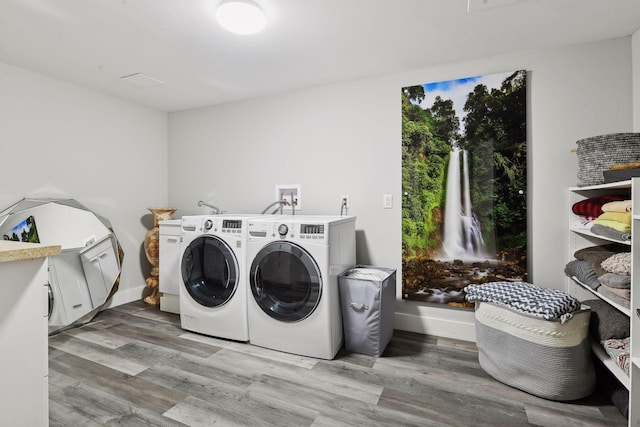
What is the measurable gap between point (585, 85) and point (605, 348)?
171 centimetres

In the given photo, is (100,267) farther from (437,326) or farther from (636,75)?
(636,75)

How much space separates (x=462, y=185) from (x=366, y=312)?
1.23 meters

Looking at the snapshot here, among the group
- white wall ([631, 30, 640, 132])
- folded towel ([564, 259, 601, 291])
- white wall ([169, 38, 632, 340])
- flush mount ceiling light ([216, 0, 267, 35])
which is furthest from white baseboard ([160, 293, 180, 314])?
white wall ([631, 30, 640, 132])

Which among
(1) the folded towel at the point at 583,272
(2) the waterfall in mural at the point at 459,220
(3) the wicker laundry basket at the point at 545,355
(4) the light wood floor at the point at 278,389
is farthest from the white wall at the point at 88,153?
(1) the folded towel at the point at 583,272

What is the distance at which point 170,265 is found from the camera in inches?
124

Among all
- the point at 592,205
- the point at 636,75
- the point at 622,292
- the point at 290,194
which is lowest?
the point at 622,292

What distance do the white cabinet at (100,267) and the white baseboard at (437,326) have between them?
2.69 metres

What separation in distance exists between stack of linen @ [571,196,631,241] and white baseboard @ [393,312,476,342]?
42.1 inches

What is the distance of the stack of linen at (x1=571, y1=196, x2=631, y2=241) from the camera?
1.58 meters

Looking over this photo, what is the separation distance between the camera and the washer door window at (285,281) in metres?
2.21

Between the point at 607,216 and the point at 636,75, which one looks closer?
the point at 607,216

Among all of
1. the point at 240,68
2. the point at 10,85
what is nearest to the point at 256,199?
the point at 240,68

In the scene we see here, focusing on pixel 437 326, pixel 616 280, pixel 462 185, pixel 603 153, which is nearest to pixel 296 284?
pixel 437 326

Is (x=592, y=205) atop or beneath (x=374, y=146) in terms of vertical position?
beneath
